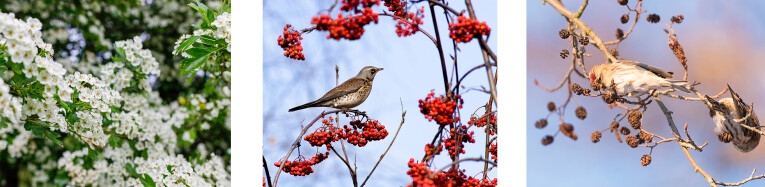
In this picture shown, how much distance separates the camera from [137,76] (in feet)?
6.52

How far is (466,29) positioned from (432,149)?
0.26 meters

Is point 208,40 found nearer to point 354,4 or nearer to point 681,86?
point 354,4

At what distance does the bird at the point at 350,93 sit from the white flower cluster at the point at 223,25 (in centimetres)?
38

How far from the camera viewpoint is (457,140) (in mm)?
1314

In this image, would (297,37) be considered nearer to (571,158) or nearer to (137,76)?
(571,158)

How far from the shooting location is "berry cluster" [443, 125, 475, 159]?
1312 millimetres

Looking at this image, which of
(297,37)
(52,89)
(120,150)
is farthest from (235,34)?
(120,150)

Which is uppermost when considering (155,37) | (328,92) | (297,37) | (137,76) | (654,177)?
(155,37)

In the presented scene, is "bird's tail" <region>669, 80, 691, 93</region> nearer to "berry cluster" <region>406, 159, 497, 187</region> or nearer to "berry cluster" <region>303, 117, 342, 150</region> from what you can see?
"berry cluster" <region>406, 159, 497, 187</region>

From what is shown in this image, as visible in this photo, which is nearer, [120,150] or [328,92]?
[328,92]

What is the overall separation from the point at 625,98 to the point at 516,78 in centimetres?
25

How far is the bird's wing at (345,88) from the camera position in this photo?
1396mm

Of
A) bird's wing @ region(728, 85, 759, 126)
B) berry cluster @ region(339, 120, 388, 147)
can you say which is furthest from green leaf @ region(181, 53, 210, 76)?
bird's wing @ region(728, 85, 759, 126)

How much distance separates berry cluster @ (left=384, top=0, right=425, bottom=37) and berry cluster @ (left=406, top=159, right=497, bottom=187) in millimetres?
281
